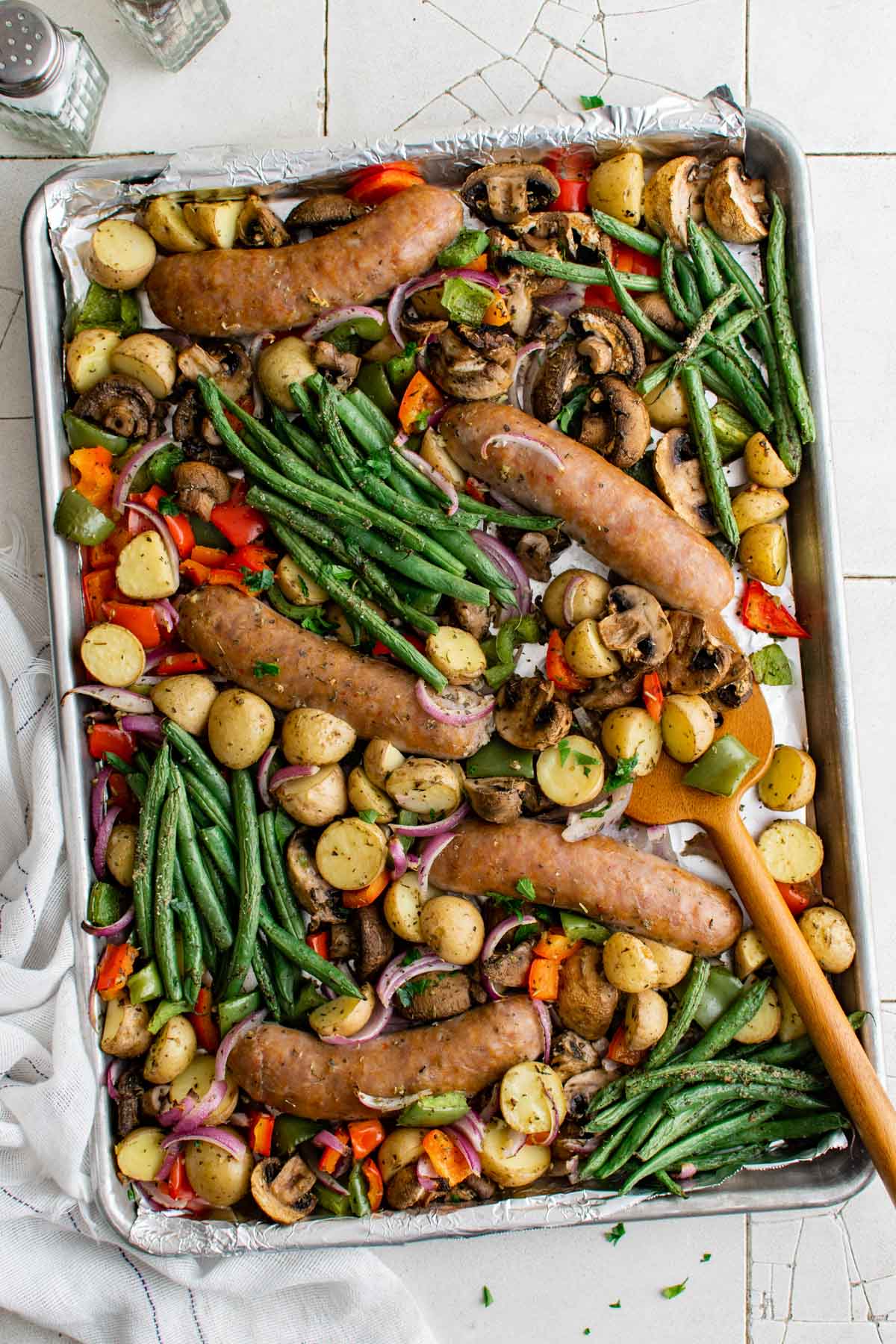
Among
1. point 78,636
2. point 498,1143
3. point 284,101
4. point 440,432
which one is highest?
point 284,101

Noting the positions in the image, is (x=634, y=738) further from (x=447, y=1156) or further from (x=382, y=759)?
(x=447, y=1156)

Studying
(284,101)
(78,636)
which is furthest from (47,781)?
(284,101)

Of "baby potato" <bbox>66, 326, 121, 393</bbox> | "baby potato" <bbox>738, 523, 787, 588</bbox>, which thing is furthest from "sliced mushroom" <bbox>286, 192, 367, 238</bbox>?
"baby potato" <bbox>738, 523, 787, 588</bbox>

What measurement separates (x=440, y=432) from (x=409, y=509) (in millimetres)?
260

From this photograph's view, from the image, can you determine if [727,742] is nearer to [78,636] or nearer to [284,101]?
[78,636]

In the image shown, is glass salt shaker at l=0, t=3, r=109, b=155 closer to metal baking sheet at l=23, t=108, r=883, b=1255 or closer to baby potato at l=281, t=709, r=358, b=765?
metal baking sheet at l=23, t=108, r=883, b=1255

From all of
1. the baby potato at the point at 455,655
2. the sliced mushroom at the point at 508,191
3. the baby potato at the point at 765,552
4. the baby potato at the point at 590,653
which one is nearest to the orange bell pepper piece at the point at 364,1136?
the baby potato at the point at 455,655

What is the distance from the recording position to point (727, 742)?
3107 mm

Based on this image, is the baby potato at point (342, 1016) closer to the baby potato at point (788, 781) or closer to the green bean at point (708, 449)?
the baby potato at point (788, 781)

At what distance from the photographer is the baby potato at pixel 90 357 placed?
3195 millimetres

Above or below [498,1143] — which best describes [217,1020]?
above

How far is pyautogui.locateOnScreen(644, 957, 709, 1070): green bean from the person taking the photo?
3.10m

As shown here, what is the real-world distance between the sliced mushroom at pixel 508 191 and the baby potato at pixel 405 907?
1958 millimetres

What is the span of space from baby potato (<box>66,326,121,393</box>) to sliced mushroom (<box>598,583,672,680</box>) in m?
1.65
